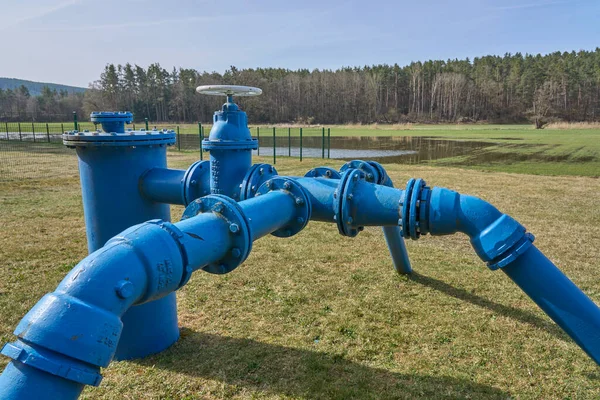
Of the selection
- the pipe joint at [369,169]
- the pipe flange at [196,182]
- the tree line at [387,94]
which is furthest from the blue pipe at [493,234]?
the tree line at [387,94]

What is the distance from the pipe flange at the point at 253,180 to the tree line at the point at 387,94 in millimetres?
75490

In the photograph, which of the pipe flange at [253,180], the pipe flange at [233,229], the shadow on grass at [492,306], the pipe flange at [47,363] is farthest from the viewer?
the shadow on grass at [492,306]

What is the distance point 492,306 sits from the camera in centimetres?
461

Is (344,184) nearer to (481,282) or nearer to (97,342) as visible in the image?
(97,342)

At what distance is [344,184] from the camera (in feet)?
8.88

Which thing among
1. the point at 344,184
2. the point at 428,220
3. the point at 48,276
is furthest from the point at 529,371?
the point at 48,276

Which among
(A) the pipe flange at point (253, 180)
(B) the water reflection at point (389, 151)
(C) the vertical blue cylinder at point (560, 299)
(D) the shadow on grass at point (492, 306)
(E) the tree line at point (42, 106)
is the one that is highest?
(E) the tree line at point (42, 106)

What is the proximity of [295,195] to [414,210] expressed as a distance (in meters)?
0.80

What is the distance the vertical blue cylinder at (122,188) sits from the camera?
317cm

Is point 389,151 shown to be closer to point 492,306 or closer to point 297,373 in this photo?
point 492,306

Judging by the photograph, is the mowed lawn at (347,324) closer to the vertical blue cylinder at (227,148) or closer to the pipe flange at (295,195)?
the pipe flange at (295,195)

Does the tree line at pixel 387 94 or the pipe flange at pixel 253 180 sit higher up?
the tree line at pixel 387 94

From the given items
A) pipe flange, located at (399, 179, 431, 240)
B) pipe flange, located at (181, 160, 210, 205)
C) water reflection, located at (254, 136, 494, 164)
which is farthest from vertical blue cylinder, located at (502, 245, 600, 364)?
water reflection, located at (254, 136, 494, 164)

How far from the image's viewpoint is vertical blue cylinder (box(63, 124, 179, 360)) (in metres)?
3.17
